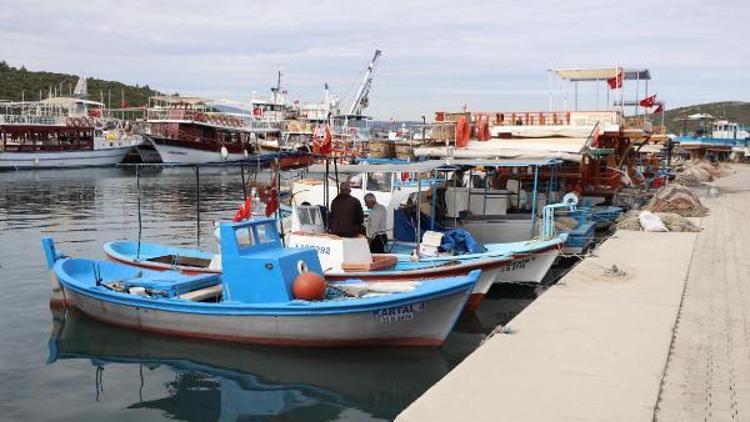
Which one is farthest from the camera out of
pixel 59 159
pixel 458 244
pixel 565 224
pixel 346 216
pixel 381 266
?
pixel 59 159

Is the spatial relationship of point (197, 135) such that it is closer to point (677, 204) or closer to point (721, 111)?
point (677, 204)

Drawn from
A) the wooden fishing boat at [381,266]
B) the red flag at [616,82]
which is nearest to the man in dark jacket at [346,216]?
the wooden fishing boat at [381,266]

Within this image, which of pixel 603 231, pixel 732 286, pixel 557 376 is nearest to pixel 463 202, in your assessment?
pixel 603 231

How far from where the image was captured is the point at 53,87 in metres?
132

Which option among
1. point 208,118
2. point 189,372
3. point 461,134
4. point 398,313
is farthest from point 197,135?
point 398,313

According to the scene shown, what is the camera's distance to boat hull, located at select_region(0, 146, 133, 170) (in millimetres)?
63812

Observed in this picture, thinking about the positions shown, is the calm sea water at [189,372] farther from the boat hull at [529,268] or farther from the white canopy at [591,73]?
the white canopy at [591,73]

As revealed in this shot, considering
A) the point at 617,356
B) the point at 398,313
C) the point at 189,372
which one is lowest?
the point at 189,372

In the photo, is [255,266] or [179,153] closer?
[255,266]

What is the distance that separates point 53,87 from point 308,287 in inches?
5313

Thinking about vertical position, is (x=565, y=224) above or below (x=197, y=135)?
below

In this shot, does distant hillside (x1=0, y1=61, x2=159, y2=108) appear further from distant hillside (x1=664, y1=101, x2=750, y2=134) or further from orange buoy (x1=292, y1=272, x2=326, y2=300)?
orange buoy (x1=292, y1=272, x2=326, y2=300)

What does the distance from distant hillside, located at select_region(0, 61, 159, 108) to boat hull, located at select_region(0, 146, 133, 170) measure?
5520cm

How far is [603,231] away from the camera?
23984 millimetres
